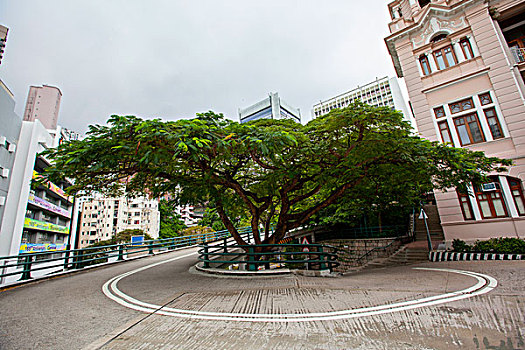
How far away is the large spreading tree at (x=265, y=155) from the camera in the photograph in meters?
6.61

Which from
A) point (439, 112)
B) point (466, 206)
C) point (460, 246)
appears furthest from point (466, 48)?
point (460, 246)

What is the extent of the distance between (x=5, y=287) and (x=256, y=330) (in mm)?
8690

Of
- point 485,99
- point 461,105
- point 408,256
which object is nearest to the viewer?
point 485,99

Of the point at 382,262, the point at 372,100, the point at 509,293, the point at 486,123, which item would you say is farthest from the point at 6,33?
the point at 372,100

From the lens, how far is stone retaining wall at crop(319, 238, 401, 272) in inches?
674

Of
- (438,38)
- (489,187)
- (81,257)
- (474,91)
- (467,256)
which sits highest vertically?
(438,38)

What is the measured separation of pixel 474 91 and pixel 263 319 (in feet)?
57.8

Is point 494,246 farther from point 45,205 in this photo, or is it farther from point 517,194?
point 45,205

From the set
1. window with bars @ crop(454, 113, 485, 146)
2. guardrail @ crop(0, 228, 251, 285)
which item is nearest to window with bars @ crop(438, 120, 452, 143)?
window with bars @ crop(454, 113, 485, 146)

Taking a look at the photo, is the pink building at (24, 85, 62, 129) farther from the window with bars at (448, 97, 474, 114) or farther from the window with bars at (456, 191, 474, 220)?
the window with bars at (456, 191, 474, 220)

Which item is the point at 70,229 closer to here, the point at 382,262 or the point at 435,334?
the point at 382,262

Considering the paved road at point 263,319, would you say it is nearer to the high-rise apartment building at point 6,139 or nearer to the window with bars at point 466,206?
the window with bars at point 466,206

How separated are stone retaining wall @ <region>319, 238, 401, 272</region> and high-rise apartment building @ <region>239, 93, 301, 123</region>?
6609cm

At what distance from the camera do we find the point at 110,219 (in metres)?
57.4
